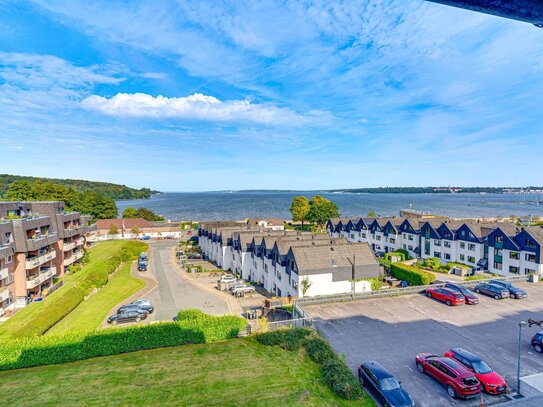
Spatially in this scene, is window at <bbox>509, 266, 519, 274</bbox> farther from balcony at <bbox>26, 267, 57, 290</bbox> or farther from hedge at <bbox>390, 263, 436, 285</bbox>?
balcony at <bbox>26, 267, 57, 290</bbox>

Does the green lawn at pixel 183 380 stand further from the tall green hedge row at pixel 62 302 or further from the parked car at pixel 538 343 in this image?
the parked car at pixel 538 343

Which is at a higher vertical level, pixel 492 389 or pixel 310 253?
pixel 310 253

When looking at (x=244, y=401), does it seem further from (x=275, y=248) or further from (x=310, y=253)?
(x=275, y=248)

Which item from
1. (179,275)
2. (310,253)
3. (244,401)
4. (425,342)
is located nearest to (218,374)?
(244,401)

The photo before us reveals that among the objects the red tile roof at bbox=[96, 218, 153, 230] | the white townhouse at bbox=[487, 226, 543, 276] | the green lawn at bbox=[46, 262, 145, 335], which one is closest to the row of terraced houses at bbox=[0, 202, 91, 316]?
the green lawn at bbox=[46, 262, 145, 335]

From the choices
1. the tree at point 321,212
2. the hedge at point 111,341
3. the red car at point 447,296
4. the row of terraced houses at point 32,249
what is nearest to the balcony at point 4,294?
the row of terraced houses at point 32,249
